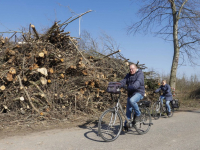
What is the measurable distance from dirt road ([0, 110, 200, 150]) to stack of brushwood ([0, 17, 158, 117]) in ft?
5.62

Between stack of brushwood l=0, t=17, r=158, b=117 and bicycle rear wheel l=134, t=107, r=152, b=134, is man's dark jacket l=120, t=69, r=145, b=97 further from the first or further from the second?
stack of brushwood l=0, t=17, r=158, b=117

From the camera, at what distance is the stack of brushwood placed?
23.1 feet

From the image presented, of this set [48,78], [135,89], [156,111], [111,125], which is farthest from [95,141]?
[156,111]

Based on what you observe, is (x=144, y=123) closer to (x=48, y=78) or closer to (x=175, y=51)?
(x=48, y=78)

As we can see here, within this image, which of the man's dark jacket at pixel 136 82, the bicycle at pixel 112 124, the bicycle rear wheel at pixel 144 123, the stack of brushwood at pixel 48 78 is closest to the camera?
the bicycle at pixel 112 124

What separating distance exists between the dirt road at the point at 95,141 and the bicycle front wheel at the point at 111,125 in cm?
18

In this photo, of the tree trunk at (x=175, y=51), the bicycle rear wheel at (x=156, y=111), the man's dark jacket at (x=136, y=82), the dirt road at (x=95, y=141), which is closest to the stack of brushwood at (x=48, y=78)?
the dirt road at (x=95, y=141)

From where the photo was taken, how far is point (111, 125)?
5289 mm

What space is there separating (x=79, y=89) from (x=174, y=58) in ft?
25.6

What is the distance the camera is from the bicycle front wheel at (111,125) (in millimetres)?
5270

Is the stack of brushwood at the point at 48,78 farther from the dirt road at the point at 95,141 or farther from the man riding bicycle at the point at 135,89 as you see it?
the man riding bicycle at the point at 135,89

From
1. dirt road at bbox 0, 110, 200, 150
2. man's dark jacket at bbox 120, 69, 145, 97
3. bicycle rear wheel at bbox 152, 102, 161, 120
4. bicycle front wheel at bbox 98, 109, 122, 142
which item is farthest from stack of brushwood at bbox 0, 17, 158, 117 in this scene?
man's dark jacket at bbox 120, 69, 145, 97

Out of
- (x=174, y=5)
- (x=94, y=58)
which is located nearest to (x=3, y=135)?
(x=94, y=58)

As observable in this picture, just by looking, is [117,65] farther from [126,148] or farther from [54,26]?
[126,148]
